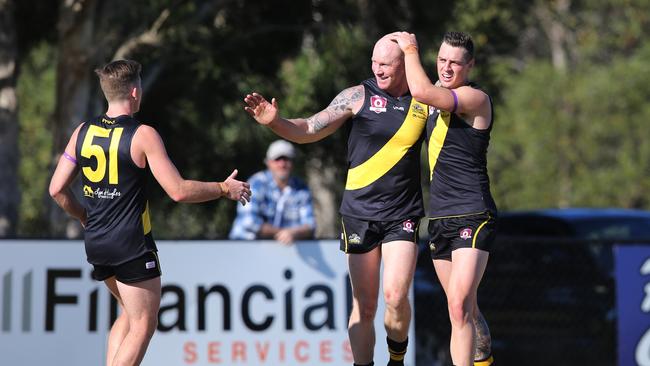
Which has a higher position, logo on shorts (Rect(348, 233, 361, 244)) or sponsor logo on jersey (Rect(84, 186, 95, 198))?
sponsor logo on jersey (Rect(84, 186, 95, 198))

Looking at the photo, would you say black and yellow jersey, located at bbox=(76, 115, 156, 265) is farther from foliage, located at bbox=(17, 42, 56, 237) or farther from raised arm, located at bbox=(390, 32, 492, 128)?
foliage, located at bbox=(17, 42, 56, 237)

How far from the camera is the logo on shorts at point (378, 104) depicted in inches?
298

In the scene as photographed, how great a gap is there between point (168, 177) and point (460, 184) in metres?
1.86

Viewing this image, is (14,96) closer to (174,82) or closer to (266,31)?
(174,82)

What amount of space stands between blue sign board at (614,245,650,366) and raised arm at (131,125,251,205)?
489 centimetres

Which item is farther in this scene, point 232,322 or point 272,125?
point 232,322

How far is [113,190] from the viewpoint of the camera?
6.87 metres

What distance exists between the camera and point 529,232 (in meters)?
12.6

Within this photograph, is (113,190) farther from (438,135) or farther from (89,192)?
(438,135)

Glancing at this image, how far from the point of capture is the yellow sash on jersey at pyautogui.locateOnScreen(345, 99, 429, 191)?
757cm

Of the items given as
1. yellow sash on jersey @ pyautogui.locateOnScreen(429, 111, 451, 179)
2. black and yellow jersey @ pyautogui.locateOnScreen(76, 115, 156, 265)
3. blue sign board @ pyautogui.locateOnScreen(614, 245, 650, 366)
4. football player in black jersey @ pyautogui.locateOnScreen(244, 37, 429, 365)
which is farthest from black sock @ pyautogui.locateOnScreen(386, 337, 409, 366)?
blue sign board @ pyautogui.locateOnScreen(614, 245, 650, 366)

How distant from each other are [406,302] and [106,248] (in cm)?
196

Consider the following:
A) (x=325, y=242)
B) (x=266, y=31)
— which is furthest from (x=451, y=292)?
(x=266, y=31)

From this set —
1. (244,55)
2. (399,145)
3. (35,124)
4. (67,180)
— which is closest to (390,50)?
(399,145)
